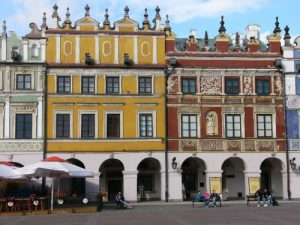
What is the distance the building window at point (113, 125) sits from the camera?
4028 cm

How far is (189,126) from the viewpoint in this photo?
41062mm

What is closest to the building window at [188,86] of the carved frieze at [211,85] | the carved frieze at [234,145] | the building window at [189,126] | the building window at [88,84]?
the carved frieze at [211,85]

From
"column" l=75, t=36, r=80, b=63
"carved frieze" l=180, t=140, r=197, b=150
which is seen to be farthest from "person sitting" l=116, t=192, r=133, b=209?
"column" l=75, t=36, r=80, b=63

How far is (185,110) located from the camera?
135 feet

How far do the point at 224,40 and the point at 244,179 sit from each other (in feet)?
34.4

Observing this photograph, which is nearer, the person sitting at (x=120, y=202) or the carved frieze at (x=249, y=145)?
the person sitting at (x=120, y=202)

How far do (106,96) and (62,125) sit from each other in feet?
12.2

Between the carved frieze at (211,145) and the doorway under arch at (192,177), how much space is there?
6.57 feet

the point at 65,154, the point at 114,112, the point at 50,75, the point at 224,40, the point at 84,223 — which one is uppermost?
the point at 224,40

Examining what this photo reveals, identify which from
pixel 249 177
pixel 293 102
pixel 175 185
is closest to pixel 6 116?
pixel 175 185

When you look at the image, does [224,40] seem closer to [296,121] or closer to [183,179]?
[296,121]

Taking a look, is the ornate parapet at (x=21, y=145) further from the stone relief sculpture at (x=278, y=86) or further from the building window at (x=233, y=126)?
the stone relief sculpture at (x=278, y=86)

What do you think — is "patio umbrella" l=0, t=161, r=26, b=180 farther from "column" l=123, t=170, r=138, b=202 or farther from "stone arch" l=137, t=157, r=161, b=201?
"stone arch" l=137, t=157, r=161, b=201

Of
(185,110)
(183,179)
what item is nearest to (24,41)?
(185,110)
